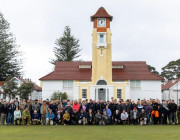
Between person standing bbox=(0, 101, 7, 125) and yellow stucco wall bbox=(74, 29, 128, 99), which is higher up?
yellow stucco wall bbox=(74, 29, 128, 99)

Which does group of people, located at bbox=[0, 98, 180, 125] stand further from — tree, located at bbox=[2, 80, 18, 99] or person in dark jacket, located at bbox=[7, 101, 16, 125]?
tree, located at bbox=[2, 80, 18, 99]

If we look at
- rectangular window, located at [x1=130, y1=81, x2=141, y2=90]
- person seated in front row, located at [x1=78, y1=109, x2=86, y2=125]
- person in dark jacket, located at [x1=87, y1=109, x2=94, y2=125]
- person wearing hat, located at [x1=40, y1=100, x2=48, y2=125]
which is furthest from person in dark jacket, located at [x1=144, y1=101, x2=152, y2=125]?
rectangular window, located at [x1=130, y1=81, x2=141, y2=90]

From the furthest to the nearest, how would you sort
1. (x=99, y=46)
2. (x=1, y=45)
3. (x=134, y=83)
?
(x=1, y=45) → (x=134, y=83) → (x=99, y=46)

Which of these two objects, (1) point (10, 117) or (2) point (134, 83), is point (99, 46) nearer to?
(2) point (134, 83)

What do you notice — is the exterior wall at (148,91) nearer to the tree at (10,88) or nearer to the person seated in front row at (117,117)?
the tree at (10,88)

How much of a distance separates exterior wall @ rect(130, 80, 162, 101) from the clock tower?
569 cm

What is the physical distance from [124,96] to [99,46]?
331 inches

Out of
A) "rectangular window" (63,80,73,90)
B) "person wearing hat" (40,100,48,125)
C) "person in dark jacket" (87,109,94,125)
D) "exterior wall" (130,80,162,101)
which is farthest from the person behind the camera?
"rectangular window" (63,80,73,90)

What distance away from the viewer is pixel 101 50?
5225cm

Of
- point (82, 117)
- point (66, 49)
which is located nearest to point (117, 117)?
point (82, 117)

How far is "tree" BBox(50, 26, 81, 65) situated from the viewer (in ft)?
268

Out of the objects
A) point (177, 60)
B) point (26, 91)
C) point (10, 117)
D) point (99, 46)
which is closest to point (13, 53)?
point (26, 91)

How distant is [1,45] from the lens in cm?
6875

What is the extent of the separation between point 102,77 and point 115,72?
4420 mm
